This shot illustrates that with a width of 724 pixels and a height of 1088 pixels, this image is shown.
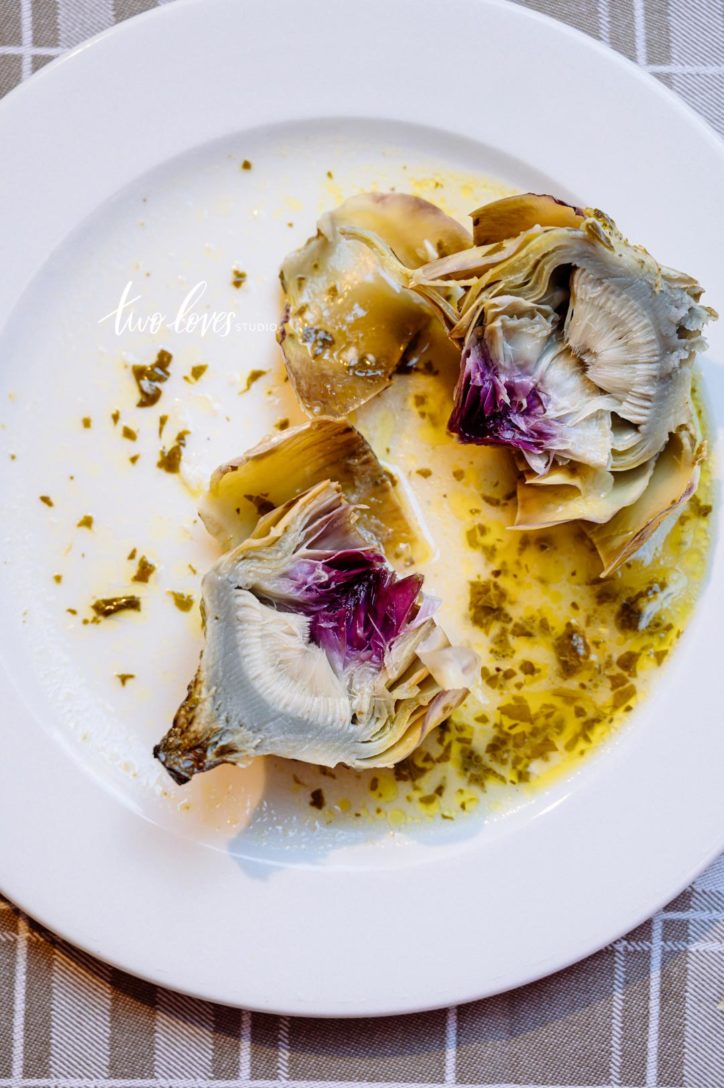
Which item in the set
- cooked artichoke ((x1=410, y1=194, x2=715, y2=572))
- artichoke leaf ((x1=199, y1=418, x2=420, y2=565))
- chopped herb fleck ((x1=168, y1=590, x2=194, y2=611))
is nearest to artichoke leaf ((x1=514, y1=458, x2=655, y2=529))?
cooked artichoke ((x1=410, y1=194, x2=715, y2=572))

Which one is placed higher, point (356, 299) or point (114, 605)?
point (356, 299)

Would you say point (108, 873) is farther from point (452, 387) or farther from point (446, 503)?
point (452, 387)

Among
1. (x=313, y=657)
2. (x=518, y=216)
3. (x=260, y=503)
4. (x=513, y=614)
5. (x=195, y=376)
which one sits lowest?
(x=513, y=614)

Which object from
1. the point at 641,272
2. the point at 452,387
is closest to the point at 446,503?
the point at 452,387

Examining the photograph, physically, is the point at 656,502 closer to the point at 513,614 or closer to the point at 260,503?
the point at 513,614

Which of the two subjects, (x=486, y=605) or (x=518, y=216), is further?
(x=486, y=605)

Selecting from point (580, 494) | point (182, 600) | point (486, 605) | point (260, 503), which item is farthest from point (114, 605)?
point (580, 494)
